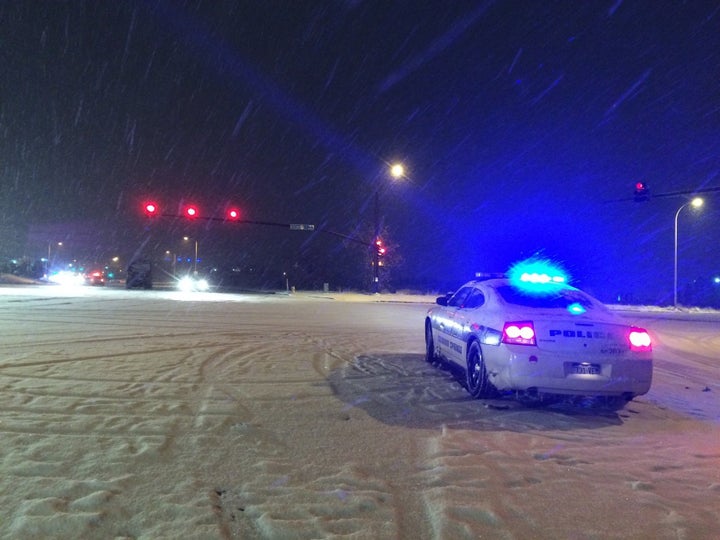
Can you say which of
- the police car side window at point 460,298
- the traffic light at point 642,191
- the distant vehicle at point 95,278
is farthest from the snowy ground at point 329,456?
the distant vehicle at point 95,278

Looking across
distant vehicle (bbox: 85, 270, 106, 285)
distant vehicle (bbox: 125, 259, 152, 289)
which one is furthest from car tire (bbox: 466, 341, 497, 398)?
distant vehicle (bbox: 85, 270, 106, 285)

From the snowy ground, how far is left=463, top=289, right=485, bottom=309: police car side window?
1196 millimetres

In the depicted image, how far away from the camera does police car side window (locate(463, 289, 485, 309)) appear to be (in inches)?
295

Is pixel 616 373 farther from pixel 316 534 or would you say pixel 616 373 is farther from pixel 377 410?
pixel 316 534

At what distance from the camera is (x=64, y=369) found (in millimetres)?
8141

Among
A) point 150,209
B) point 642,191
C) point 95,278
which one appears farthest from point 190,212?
point 95,278

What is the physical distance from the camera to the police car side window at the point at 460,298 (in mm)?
8406

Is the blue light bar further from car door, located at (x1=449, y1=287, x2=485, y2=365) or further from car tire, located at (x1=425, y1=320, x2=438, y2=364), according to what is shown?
car tire, located at (x1=425, y1=320, x2=438, y2=364)

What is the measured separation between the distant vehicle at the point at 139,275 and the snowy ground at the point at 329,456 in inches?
1893

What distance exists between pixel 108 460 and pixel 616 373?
17.0ft

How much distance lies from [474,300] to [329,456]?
380 cm

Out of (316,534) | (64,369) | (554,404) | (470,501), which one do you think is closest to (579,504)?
(470,501)

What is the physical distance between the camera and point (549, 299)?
711 cm

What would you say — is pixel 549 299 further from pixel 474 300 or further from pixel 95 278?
pixel 95 278
